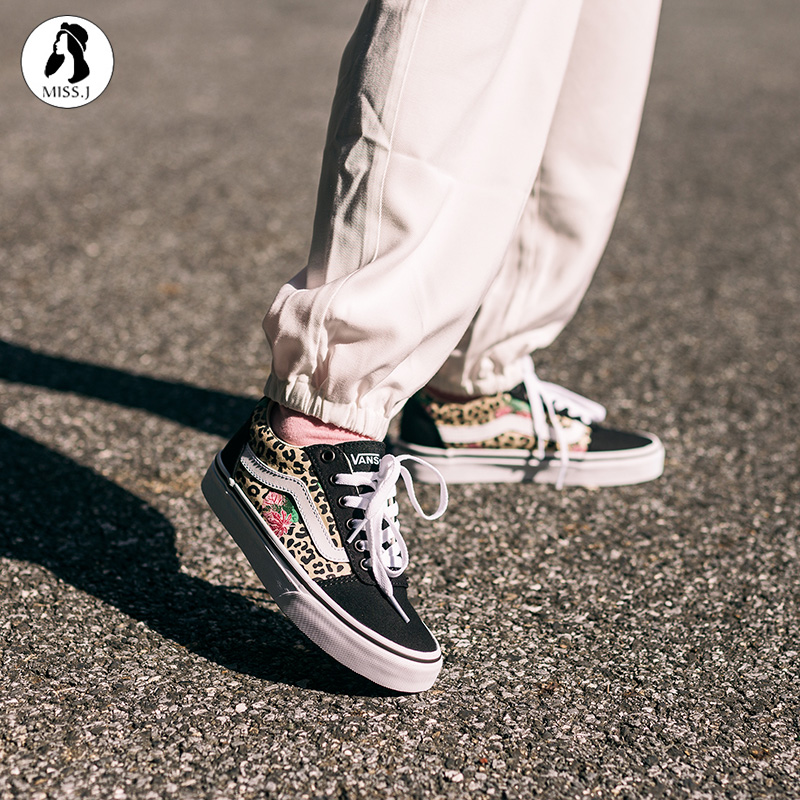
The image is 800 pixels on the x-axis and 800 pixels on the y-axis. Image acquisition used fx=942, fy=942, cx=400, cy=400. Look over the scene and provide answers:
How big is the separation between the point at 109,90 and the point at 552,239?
150 inches

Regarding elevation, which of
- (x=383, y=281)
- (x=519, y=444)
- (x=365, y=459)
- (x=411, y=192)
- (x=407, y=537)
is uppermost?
(x=411, y=192)

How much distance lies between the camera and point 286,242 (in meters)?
3.26

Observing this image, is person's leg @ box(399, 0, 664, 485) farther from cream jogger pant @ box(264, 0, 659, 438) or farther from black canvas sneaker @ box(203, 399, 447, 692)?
black canvas sneaker @ box(203, 399, 447, 692)

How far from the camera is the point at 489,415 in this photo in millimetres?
1896

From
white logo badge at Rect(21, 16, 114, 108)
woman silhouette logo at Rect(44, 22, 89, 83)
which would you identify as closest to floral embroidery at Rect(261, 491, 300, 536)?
white logo badge at Rect(21, 16, 114, 108)

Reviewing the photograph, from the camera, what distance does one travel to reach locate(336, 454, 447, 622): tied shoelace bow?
1.31 m

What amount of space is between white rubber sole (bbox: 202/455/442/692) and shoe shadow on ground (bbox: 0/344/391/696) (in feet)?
0.22

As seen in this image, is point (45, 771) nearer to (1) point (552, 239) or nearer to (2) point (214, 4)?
(1) point (552, 239)

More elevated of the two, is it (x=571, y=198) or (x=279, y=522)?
(x=571, y=198)

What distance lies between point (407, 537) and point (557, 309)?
53 cm

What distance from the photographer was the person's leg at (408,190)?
4.00ft

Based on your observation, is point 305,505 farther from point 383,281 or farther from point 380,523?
point 383,281

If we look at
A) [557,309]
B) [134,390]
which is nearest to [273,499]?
[557,309]

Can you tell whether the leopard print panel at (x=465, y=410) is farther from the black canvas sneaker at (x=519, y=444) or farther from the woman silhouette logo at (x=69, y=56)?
the woman silhouette logo at (x=69, y=56)
